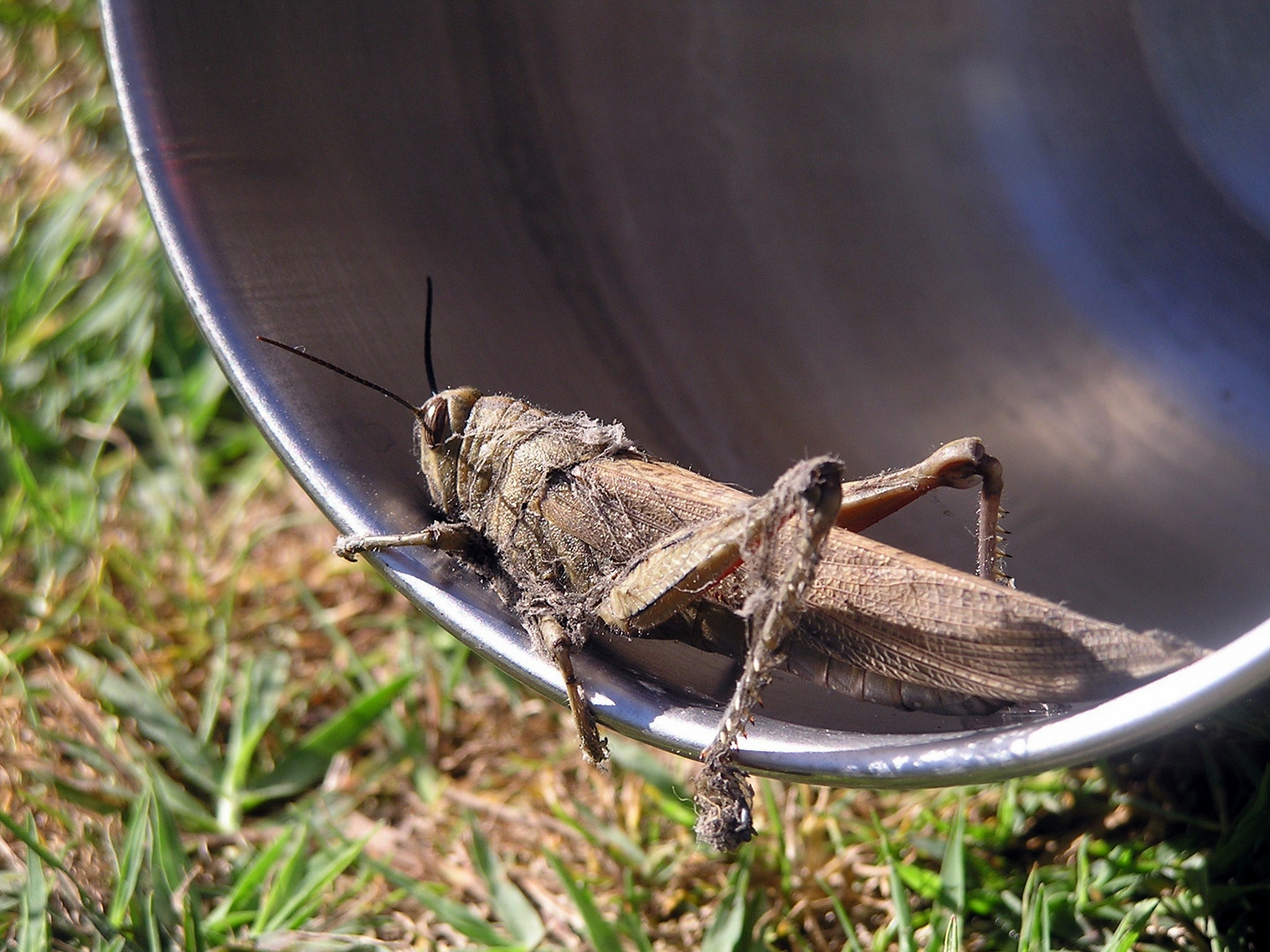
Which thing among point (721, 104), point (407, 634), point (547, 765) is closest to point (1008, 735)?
point (547, 765)

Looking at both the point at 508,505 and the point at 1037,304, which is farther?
the point at 1037,304

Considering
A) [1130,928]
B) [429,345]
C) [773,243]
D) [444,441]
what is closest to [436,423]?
[444,441]

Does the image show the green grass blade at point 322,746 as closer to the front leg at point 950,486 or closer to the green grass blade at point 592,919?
the green grass blade at point 592,919

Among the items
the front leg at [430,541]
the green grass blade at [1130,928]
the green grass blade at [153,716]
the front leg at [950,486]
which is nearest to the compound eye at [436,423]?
the front leg at [430,541]

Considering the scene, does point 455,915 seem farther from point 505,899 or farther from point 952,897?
point 952,897

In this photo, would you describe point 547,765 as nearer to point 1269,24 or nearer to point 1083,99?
point 1083,99

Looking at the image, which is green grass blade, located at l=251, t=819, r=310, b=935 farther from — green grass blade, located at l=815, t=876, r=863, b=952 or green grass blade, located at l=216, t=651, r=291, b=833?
green grass blade, located at l=815, t=876, r=863, b=952
